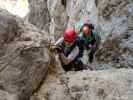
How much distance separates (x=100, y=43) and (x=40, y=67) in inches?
207

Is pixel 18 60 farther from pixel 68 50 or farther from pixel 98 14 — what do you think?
pixel 98 14

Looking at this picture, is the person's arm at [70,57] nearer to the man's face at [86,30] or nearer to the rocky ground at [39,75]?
the rocky ground at [39,75]

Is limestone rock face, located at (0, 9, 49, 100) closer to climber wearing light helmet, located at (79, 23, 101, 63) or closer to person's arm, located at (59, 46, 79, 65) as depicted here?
person's arm, located at (59, 46, 79, 65)

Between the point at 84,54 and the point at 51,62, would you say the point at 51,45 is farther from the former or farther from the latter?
the point at 84,54

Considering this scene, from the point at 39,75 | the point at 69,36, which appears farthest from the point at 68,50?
the point at 39,75

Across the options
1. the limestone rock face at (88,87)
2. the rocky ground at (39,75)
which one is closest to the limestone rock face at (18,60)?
the rocky ground at (39,75)

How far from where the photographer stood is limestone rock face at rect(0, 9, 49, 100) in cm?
559

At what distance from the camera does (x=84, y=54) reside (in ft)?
31.6

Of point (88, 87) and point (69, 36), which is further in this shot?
point (69, 36)

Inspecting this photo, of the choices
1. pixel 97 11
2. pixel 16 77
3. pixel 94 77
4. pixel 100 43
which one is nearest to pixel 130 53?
pixel 100 43

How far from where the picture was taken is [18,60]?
583 cm

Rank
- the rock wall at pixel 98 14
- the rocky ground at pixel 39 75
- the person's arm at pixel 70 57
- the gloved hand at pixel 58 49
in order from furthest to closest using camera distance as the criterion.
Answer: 1. the rock wall at pixel 98 14
2. the person's arm at pixel 70 57
3. the gloved hand at pixel 58 49
4. the rocky ground at pixel 39 75

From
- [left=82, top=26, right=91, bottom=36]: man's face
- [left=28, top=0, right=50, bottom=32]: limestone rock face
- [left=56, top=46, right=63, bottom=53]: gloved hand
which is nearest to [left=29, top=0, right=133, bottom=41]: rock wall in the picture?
[left=82, top=26, right=91, bottom=36]: man's face

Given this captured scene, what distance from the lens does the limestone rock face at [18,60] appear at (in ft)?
18.3
